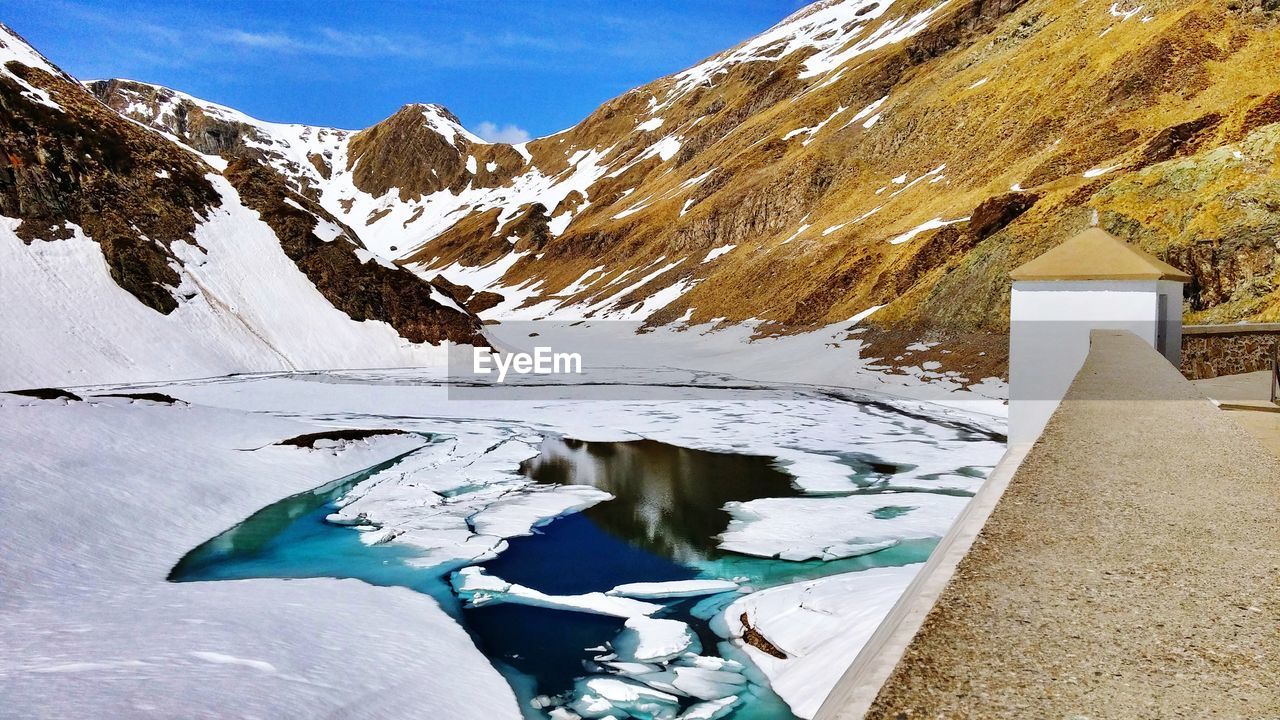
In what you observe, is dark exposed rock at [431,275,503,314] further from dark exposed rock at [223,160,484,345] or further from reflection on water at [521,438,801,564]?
reflection on water at [521,438,801,564]

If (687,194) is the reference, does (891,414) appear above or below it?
below

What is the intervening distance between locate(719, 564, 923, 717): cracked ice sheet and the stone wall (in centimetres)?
965

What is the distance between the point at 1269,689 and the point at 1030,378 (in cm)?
930

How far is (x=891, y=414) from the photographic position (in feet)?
72.7

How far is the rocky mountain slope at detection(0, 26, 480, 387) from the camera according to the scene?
2494 centimetres

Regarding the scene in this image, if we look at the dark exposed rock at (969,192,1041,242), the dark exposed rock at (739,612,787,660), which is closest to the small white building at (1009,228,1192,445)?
the dark exposed rock at (739,612,787,660)

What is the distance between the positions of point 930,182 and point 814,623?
48683 millimetres

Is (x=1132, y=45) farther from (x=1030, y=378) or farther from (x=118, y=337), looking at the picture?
(x=118, y=337)

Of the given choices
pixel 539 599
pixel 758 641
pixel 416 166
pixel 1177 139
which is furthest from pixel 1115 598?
pixel 416 166

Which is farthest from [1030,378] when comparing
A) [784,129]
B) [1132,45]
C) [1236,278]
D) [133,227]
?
[784,129]

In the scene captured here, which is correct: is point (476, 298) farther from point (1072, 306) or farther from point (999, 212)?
point (1072, 306)

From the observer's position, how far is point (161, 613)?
6.99 metres

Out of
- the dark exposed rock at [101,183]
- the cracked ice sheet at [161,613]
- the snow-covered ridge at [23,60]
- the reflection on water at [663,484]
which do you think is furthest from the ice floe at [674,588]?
the snow-covered ridge at [23,60]

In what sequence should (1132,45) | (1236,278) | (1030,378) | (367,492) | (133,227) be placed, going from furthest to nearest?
(1132,45)
(133,227)
(1236,278)
(367,492)
(1030,378)
